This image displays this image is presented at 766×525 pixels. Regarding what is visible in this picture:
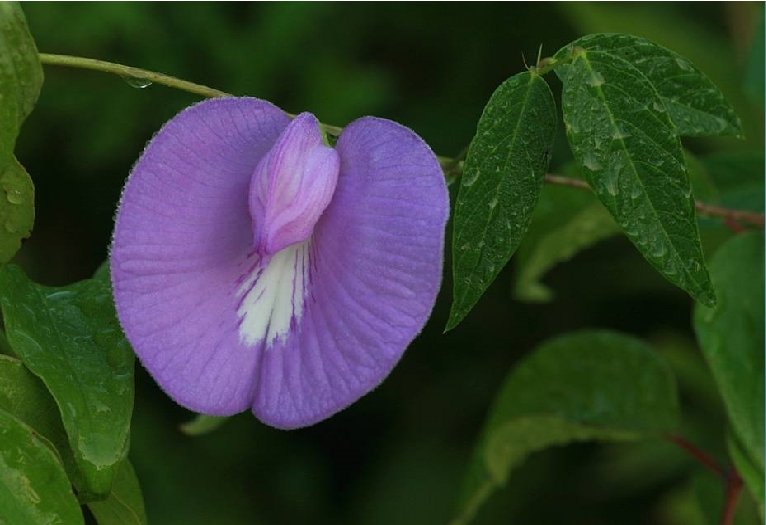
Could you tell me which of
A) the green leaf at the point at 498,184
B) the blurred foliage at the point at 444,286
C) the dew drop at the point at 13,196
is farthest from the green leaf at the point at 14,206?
the blurred foliage at the point at 444,286

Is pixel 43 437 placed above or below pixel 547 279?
above

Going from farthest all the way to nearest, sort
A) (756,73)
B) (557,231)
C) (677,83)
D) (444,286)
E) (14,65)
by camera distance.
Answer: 1. (444,286)
2. (756,73)
3. (557,231)
4. (677,83)
5. (14,65)

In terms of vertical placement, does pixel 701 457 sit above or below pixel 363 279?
below

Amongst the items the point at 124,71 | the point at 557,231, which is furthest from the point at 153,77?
the point at 557,231

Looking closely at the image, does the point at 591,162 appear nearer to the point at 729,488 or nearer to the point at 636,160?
the point at 636,160

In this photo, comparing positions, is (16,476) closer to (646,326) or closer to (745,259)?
(745,259)

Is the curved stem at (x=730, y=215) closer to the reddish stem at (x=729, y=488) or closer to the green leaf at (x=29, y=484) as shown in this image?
the reddish stem at (x=729, y=488)

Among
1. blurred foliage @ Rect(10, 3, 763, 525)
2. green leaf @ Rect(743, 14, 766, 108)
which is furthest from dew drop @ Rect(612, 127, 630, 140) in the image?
blurred foliage @ Rect(10, 3, 763, 525)

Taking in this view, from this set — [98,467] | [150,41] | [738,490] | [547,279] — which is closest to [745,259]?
[738,490]
